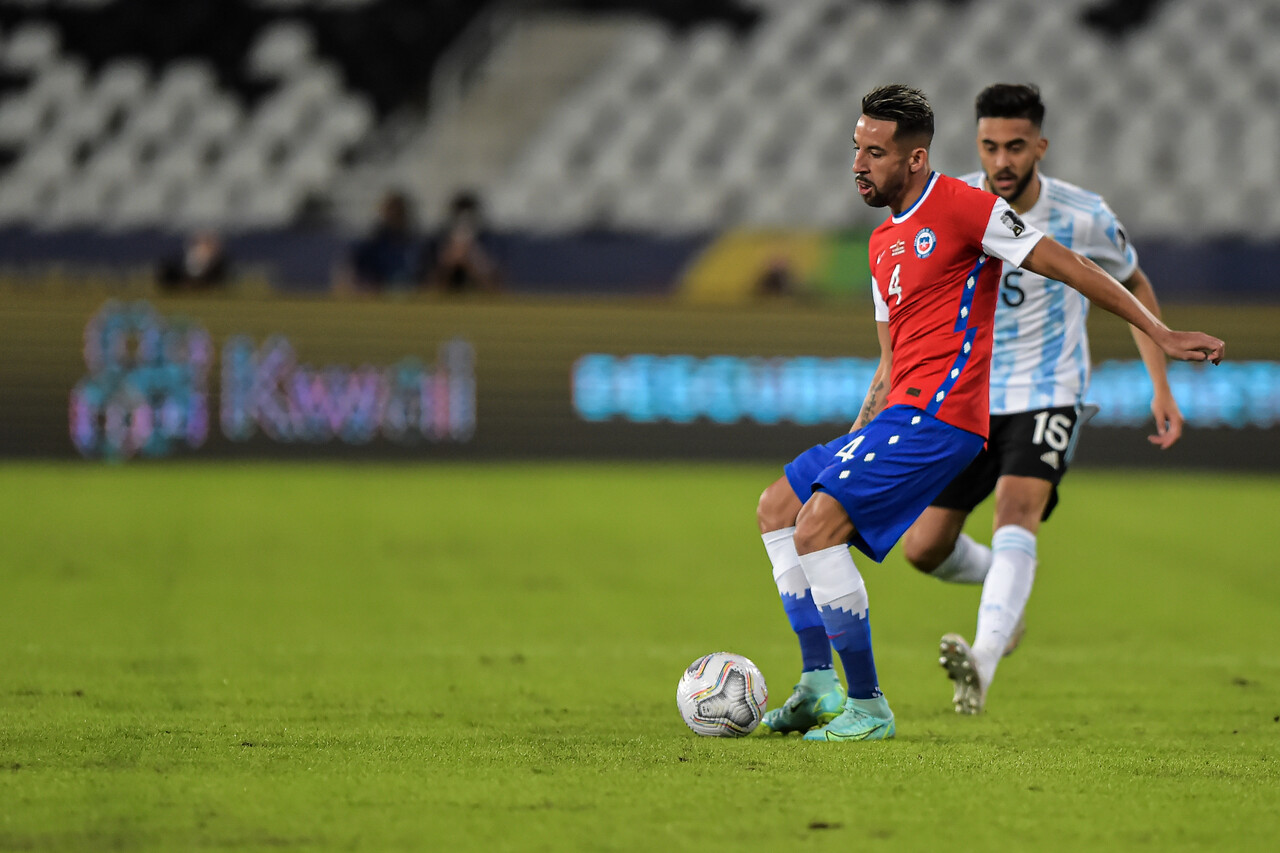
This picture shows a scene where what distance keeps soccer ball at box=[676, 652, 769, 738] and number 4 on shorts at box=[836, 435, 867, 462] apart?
2.38 ft

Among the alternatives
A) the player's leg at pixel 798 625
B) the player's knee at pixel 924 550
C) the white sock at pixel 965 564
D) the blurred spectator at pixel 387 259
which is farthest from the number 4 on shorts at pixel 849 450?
the blurred spectator at pixel 387 259

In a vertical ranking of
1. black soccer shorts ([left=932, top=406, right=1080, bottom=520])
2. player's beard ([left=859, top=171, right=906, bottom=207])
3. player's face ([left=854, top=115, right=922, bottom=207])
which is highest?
player's face ([left=854, top=115, right=922, bottom=207])

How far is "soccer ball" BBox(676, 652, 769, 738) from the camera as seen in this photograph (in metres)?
4.91

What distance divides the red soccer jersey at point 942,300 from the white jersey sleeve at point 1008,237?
4cm

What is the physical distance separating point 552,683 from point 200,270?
9517 mm

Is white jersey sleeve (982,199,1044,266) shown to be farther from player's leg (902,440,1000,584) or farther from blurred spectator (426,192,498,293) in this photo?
blurred spectator (426,192,498,293)

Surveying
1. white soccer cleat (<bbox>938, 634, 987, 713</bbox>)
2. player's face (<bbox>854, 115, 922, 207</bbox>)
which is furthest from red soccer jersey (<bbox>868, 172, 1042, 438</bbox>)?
white soccer cleat (<bbox>938, 634, 987, 713</bbox>)

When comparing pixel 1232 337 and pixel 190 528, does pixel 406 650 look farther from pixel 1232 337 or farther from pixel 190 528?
pixel 1232 337

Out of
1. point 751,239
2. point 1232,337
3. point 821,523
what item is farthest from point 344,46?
point 821,523

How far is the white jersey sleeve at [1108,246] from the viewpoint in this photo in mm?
6012

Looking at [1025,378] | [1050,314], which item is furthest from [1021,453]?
[1050,314]

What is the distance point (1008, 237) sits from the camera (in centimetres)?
469

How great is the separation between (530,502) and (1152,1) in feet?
44.1

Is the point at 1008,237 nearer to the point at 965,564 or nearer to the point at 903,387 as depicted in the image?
the point at 903,387
